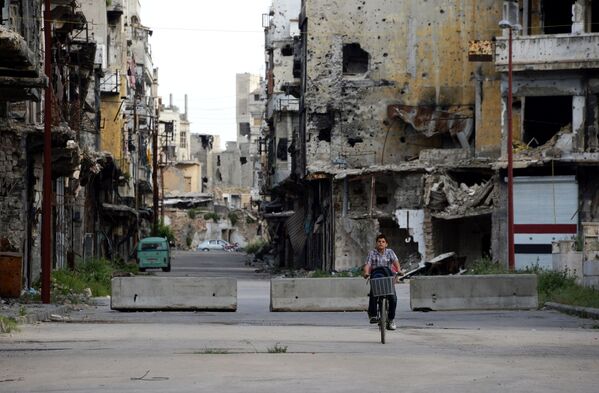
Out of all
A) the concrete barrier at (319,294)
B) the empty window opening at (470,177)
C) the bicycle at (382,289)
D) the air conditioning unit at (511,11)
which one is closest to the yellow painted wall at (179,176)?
the empty window opening at (470,177)

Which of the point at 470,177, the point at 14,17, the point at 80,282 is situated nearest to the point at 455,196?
the point at 470,177

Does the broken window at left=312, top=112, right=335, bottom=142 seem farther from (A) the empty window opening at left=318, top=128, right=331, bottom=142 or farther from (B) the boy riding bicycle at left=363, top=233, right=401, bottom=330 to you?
(B) the boy riding bicycle at left=363, top=233, right=401, bottom=330

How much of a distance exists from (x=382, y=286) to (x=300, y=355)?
4401 mm

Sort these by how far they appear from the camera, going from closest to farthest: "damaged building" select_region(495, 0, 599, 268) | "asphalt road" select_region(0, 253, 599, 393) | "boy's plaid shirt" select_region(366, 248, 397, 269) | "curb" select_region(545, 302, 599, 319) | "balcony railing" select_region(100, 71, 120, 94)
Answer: "asphalt road" select_region(0, 253, 599, 393) → "boy's plaid shirt" select_region(366, 248, 397, 269) → "curb" select_region(545, 302, 599, 319) → "damaged building" select_region(495, 0, 599, 268) → "balcony railing" select_region(100, 71, 120, 94)

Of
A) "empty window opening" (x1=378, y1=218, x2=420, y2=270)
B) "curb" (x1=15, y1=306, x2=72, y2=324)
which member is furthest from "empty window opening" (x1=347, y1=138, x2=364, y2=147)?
"curb" (x1=15, y1=306, x2=72, y2=324)

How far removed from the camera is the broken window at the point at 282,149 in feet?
289

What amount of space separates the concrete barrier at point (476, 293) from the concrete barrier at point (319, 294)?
1.21 metres

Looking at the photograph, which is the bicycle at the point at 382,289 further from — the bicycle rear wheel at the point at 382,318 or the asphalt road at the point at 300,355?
the asphalt road at the point at 300,355

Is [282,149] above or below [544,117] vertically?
above

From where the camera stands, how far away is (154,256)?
7531cm

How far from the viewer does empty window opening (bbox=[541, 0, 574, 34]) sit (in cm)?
5675

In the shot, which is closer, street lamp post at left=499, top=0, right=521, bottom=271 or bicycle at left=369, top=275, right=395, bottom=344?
bicycle at left=369, top=275, right=395, bottom=344

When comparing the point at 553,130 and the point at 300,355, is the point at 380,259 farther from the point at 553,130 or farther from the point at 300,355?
the point at 553,130

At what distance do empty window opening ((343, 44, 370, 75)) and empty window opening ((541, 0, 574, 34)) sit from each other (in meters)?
9.62
